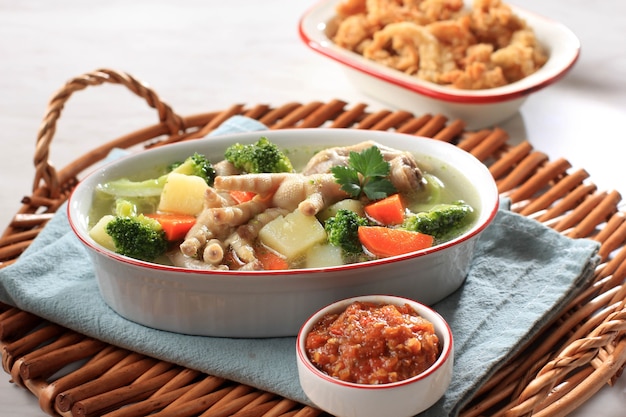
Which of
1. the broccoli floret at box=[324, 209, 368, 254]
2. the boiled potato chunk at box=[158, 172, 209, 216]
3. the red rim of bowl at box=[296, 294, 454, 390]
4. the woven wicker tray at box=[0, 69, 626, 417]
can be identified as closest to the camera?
the red rim of bowl at box=[296, 294, 454, 390]

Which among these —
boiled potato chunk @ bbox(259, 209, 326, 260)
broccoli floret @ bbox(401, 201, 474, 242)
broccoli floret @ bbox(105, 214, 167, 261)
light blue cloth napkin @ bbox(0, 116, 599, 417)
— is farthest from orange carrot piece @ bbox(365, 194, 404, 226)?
broccoli floret @ bbox(105, 214, 167, 261)

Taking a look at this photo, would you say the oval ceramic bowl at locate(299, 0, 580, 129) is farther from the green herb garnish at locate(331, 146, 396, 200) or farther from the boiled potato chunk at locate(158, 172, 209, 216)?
the boiled potato chunk at locate(158, 172, 209, 216)

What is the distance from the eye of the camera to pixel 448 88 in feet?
14.8

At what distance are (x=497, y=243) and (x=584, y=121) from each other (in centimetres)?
194

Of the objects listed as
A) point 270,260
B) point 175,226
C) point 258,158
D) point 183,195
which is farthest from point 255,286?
point 258,158

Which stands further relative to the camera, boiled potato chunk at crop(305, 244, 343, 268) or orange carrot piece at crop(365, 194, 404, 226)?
orange carrot piece at crop(365, 194, 404, 226)

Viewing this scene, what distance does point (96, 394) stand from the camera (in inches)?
110

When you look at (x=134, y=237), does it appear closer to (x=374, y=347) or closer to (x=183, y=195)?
(x=183, y=195)

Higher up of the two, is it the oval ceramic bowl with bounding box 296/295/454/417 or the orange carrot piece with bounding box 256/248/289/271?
the orange carrot piece with bounding box 256/248/289/271

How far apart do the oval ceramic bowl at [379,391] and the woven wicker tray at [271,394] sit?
168 millimetres

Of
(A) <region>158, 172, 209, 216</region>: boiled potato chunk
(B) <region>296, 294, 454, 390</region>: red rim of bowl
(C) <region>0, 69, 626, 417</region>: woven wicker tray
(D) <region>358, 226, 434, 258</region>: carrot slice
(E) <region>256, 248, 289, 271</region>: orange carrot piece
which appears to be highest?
(A) <region>158, 172, 209, 216</region>: boiled potato chunk

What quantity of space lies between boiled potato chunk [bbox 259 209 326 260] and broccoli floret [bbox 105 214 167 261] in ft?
1.16

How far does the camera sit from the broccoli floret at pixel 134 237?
2939 millimetres

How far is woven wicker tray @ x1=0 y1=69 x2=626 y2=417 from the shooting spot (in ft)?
8.93
